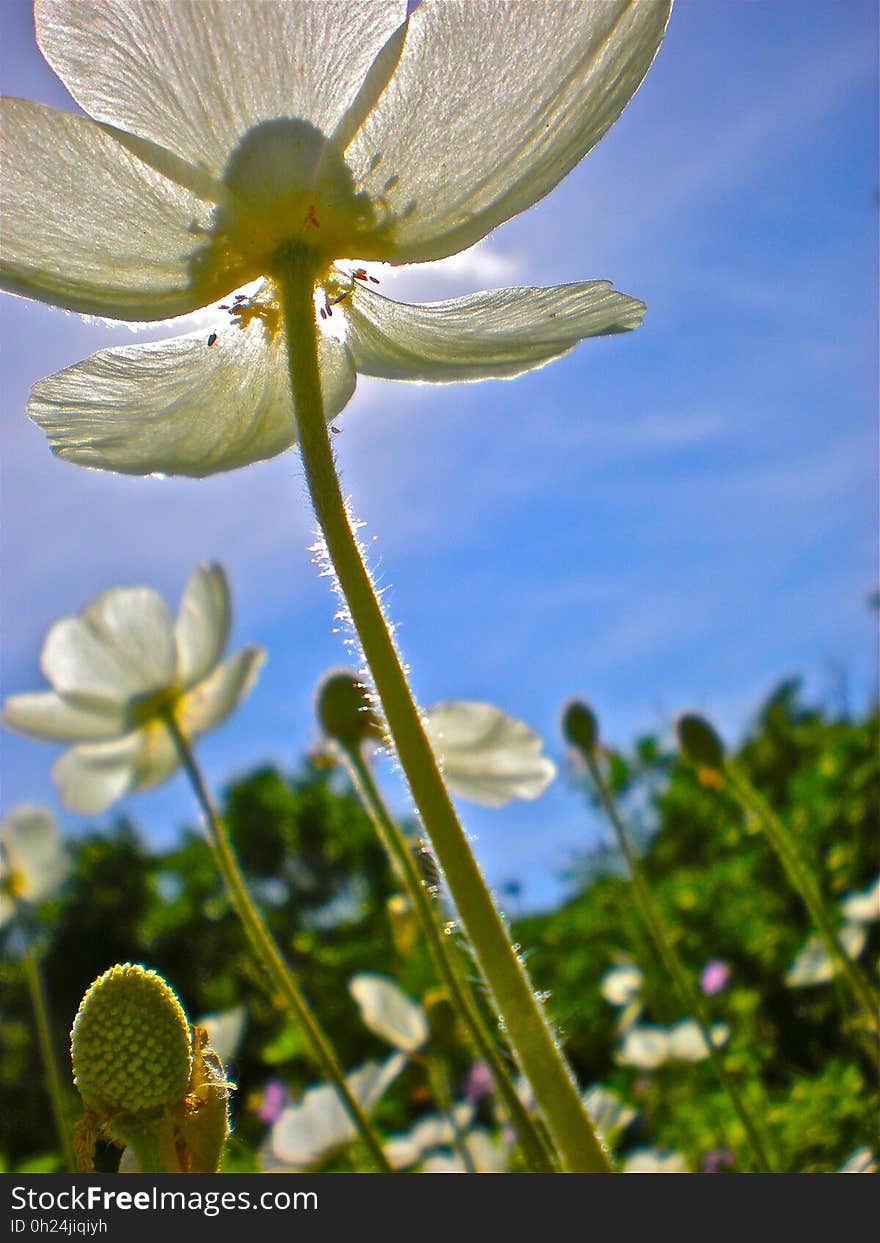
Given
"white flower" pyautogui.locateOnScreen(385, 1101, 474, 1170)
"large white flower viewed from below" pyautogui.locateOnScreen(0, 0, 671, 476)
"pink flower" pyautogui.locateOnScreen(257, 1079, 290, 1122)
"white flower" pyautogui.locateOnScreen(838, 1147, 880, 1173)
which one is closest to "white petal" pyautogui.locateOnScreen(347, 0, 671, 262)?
"large white flower viewed from below" pyautogui.locateOnScreen(0, 0, 671, 476)

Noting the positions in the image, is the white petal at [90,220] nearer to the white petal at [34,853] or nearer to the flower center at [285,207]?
the flower center at [285,207]

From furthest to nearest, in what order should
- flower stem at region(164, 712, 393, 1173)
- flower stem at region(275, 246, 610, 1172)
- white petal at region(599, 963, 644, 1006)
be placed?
white petal at region(599, 963, 644, 1006) < flower stem at region(164, 712, 393, 1173) < flower stem at region(275, 246, 610, 1172)

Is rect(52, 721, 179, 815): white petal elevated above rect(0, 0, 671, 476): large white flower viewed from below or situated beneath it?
situated beneath

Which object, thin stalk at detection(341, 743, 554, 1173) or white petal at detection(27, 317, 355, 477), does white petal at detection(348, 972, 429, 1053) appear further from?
white petal at detection(27, 317, 355, 477)

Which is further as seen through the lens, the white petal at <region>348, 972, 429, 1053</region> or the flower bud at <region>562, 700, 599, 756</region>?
the flower bud at <region>562, 700, 599, 756</region>

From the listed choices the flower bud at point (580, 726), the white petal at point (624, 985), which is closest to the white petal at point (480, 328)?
the flower bud at point (580, 726)

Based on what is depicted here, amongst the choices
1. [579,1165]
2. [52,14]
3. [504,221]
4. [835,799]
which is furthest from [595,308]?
[835,799]

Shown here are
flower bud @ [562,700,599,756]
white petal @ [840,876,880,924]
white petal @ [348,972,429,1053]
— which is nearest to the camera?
white petal @ [348,972,429,1053]
